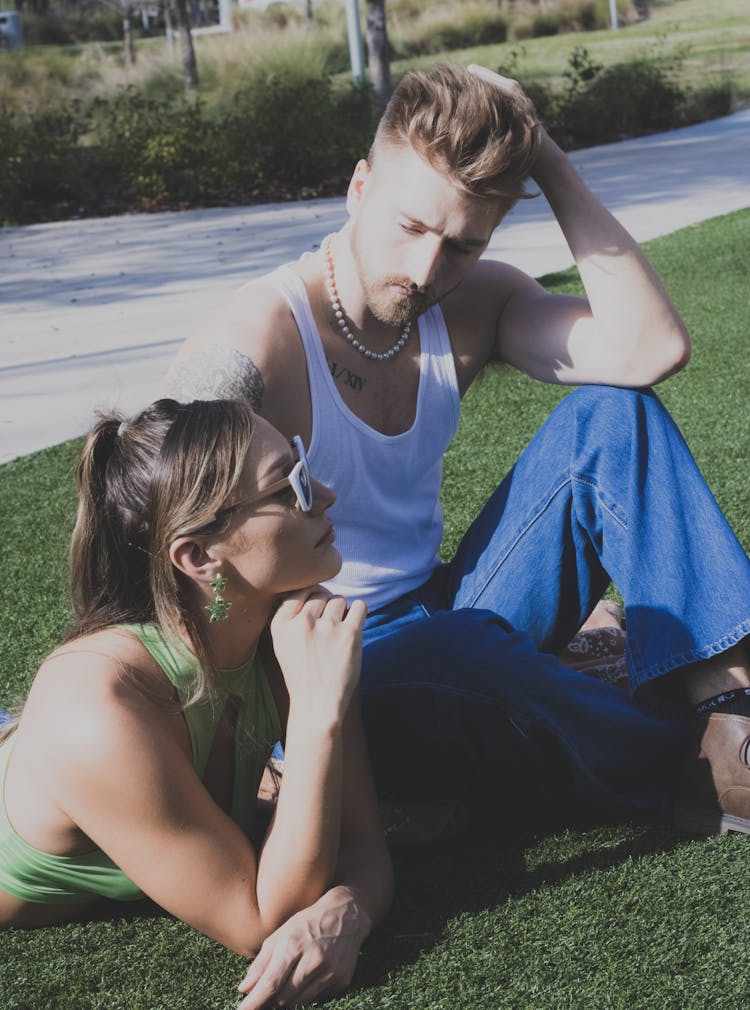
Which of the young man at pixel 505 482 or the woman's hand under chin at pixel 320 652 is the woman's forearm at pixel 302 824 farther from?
the young man at pixel 505 482

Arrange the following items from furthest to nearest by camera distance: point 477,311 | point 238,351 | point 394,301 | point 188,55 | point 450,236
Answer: point 188,55, point 477,311, point 394,301, point 450,236, point 238,351

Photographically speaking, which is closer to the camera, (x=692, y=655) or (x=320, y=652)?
(x=320, y=652)

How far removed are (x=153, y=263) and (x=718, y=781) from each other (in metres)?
8.97

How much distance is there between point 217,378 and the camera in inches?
104

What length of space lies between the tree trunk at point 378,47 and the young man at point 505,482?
44.3 ft

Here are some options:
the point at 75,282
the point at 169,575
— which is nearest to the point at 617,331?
the point at 169,575

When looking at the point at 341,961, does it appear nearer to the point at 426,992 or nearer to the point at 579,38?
the point at 426,992

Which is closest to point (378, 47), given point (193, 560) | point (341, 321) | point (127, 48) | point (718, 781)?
point (341, 321)

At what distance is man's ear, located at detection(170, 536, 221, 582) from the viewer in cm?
221

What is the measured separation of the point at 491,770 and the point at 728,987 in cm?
70

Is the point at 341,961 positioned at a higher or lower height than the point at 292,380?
lower

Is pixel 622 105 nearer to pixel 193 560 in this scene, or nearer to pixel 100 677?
pixel 193 560

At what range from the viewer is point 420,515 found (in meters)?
2.96

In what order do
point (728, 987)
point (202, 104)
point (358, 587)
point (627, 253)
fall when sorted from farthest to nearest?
point (202, 104) → point (627, 253) → point (358, 587) → point (728, 987)
